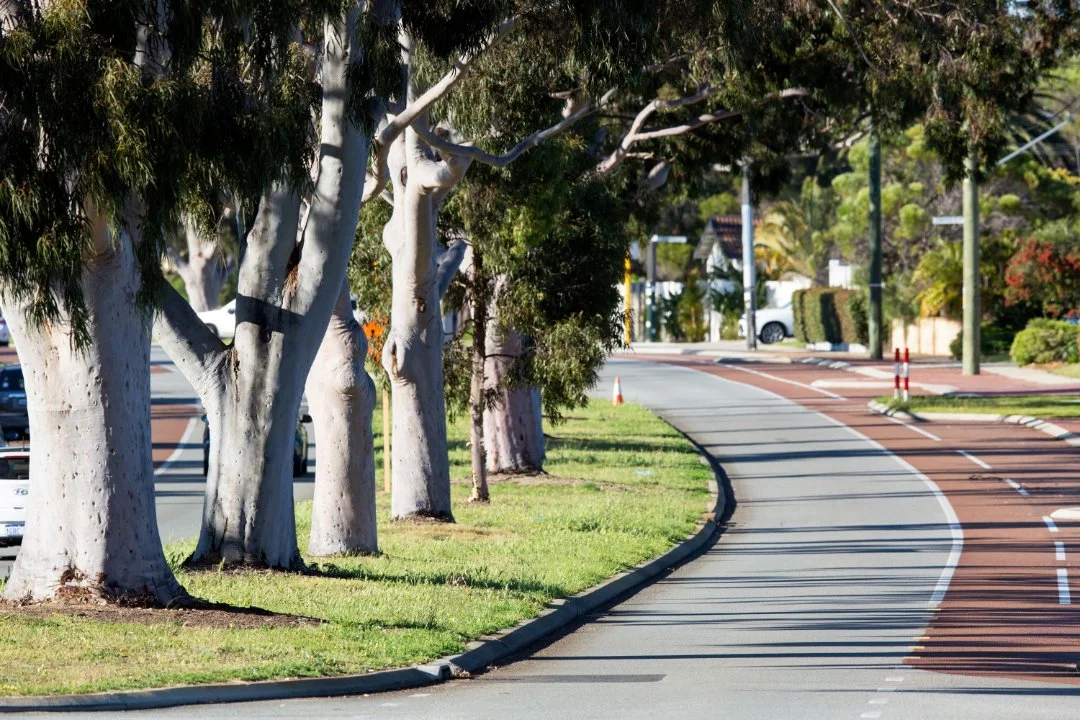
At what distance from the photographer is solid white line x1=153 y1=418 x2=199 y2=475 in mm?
31266

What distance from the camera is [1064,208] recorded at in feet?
201

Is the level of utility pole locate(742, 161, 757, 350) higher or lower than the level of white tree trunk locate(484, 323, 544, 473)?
higher

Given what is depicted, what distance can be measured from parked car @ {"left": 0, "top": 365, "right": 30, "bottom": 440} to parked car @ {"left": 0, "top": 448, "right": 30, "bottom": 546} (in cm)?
1436

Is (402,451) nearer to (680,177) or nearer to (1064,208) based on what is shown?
(680,177)

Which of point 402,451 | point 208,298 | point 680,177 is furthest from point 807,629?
point 208,298

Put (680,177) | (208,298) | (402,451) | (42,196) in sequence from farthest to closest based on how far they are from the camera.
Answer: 1. (208,298)
2. (680,177)
3. (402,451)
4. (42,196)

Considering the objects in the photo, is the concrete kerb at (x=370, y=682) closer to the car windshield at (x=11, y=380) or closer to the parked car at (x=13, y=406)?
the parked car at (x=13, y=406)

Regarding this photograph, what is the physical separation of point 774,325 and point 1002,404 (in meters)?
34.2

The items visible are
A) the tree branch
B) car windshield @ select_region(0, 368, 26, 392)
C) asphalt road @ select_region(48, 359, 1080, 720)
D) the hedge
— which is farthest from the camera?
the hedge

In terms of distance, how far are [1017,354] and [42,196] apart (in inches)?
1707

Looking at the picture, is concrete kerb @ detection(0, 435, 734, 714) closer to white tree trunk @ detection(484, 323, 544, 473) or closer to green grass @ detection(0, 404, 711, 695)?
green grass @ detection(0, 404, 711, 695)

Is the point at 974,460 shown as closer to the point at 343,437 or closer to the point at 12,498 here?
the point at 343,437

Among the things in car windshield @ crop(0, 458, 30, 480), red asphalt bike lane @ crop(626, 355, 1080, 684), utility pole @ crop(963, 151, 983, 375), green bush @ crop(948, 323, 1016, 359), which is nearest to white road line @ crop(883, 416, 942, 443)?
red asphalt bike lane @ crop(626, 355, 1080, 684)

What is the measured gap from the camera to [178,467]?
103 feet
